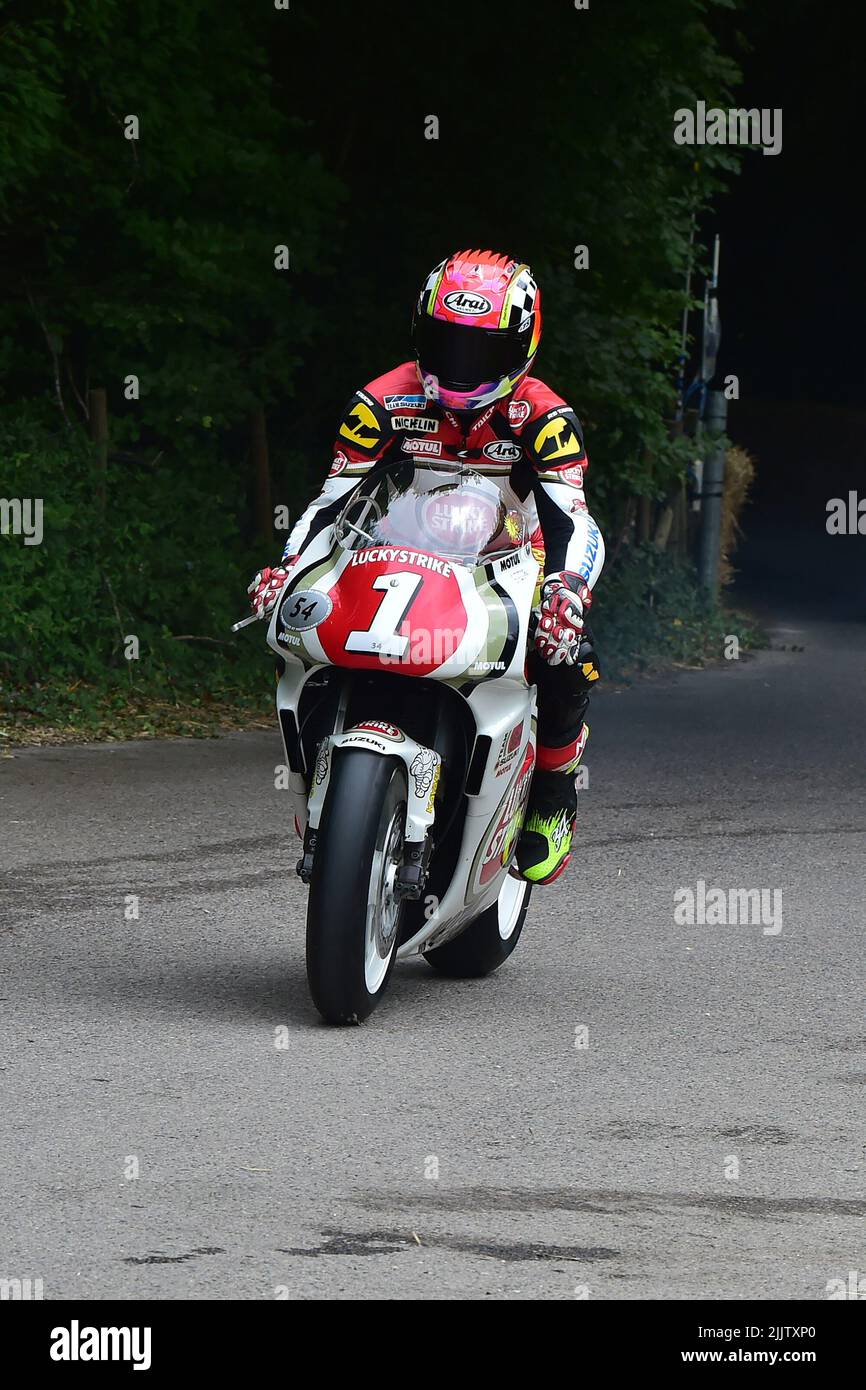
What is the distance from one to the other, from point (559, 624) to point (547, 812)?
882 millimetres

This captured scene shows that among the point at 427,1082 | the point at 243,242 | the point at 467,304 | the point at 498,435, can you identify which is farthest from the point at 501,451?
the point at 243,242

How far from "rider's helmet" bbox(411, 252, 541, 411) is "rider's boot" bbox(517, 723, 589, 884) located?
3.71 feet

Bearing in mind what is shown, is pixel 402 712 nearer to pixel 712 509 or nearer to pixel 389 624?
pixel 389 624

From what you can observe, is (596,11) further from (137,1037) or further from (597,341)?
(137,1037)

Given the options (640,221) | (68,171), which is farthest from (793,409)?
(68,171)

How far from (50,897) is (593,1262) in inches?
167

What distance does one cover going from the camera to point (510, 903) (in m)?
7.50

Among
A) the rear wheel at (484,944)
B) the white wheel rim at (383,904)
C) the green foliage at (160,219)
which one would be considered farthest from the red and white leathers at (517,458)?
the green foliage at (160,219)

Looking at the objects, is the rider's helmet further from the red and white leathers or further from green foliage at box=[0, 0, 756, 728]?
green foliage at box=[0, 0, 756, 728]

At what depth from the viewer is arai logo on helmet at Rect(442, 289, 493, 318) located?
6.74 m

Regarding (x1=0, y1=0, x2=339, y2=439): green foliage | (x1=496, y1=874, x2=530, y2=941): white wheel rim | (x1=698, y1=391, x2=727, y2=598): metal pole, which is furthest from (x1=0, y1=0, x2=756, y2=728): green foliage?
(x1=496, y1=874, x2=530, y2=941): white wheel rim

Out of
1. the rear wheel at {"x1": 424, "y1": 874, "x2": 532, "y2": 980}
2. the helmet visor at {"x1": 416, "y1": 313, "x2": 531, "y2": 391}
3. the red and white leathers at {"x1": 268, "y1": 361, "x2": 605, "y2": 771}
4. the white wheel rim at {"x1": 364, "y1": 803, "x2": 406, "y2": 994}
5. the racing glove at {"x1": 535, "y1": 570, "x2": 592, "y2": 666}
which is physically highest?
the helmet visor at {"x1": 416, "y1": 313, "x2": 531, "y2": 391}

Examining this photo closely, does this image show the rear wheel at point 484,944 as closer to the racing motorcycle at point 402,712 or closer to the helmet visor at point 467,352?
the racing motorcycle at point 402,712

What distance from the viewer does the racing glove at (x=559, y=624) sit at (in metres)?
6.51
